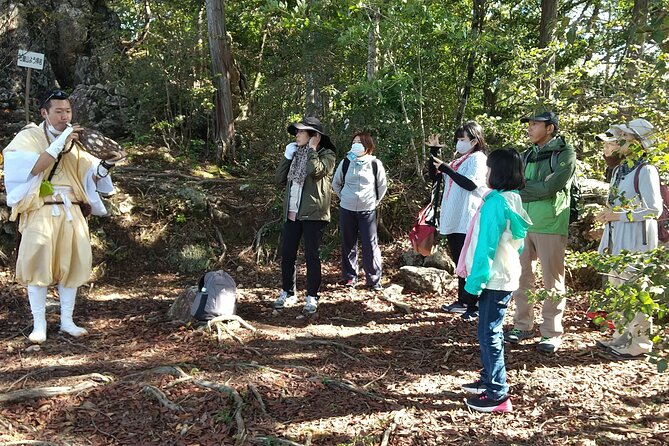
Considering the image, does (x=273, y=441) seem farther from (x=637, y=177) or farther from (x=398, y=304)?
(x=637, y=177)

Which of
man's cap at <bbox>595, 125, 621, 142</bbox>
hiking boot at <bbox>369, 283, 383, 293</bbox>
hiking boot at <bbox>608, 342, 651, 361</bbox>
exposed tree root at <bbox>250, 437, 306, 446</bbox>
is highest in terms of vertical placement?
man's cap at <bbox>595, 125, 621, 142</bbox>

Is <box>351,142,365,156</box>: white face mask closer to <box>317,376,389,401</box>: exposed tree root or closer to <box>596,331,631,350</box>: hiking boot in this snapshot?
<box>317,376,389,401</box>: exposed tree root

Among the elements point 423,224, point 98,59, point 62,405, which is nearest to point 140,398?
point 62,405

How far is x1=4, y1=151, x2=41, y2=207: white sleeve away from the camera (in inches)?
171

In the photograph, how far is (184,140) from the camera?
412 inches

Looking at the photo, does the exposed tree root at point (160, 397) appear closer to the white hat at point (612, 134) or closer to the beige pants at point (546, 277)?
the beige pants at point (546, 277)

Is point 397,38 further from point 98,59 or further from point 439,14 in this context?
point 98,59

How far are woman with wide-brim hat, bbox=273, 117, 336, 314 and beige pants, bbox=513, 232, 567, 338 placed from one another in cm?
210

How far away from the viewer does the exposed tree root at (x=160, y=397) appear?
3.49 m

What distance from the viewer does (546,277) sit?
462 centimetres

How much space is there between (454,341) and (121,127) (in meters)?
9.06

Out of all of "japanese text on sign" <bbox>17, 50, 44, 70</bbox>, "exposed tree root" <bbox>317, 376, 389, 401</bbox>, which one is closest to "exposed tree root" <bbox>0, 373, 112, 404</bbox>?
"exposed tree root" <bbox>317, 376, 389, 401</bbox>

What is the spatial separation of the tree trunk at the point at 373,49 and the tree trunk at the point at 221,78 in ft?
10.6

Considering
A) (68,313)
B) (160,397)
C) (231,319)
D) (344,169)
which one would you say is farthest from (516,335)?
(68,313)
